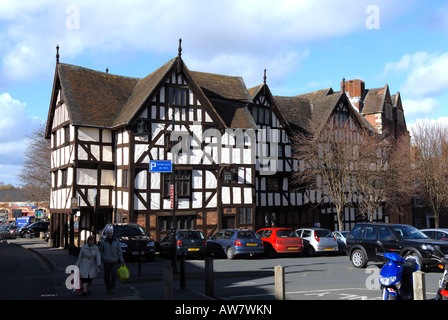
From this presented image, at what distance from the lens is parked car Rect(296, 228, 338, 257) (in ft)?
84.0

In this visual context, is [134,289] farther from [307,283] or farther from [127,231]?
[127,231]

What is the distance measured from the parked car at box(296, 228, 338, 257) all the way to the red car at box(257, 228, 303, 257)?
0.68 m

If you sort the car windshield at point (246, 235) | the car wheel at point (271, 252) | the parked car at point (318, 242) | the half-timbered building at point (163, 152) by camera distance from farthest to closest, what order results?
1. the half-timbered building at point (163, 152)
2. the parked car at point (318, 242)
3. the car wheel at point (271, 252)
4. the car windshield at point (246, 235)

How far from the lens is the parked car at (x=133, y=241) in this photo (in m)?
21.7

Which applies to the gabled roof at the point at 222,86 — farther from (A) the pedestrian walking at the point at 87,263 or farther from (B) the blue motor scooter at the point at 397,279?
(B) the blue motor scooter at the point at 397,279

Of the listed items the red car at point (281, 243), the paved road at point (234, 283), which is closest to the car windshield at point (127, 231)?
the paved road at point (234, 283)

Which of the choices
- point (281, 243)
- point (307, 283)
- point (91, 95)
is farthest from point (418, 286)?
point (91, 95)

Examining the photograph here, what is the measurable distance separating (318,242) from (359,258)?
23.3ft

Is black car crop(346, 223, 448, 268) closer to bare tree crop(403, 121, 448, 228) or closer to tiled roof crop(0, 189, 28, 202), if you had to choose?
bare tree crop(403, 121, 448, 228)

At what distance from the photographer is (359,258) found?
60.8 feet

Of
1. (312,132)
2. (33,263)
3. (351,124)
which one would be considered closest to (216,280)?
(33,263)

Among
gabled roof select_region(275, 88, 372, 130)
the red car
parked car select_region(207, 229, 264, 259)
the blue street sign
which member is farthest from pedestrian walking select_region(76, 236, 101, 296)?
gabled roof select_region(275, 88, 372, 130)

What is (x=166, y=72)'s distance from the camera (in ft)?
97.8
